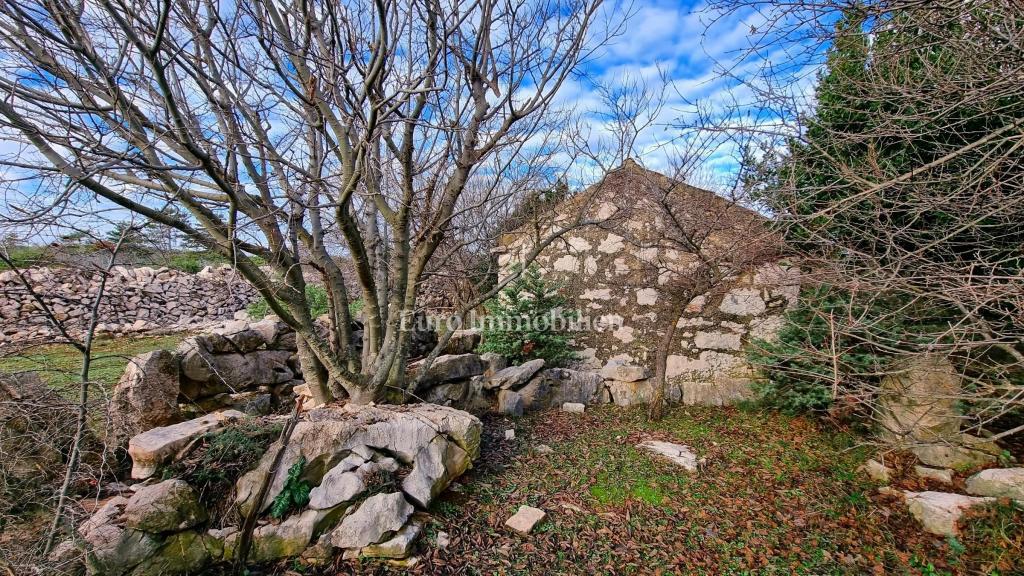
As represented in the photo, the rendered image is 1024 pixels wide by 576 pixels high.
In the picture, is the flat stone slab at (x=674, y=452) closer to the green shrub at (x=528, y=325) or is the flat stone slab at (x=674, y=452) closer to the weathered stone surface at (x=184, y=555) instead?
the green shrub at (x=528, y=325)

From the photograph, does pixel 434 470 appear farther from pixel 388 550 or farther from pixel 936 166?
pixel 936 166

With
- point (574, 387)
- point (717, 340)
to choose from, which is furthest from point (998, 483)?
point (574, 387)

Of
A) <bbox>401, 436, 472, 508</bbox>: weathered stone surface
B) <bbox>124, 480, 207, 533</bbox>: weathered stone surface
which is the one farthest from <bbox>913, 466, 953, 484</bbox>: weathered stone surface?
<bbox>124, 480, 207, 533</bbox>: weathered stone surface

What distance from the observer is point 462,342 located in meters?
→ 6.41

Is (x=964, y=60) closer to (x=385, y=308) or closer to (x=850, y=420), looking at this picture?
(x=850, y=420)

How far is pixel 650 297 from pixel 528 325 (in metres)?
2.00

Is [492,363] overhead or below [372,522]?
overhead

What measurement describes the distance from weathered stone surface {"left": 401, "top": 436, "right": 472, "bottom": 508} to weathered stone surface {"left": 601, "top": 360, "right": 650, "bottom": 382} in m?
2.99

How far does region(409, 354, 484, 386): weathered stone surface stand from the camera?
4.96 m

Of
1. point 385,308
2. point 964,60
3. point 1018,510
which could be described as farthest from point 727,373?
point 385,308

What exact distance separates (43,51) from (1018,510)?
698 cm

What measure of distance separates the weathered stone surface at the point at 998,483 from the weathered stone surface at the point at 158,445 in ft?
18.8

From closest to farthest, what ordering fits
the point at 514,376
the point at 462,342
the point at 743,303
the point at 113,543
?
the point at 113,543, the point at 514,376, the point at 743,303, the point at 462,342

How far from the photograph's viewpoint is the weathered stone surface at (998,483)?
112 inches
